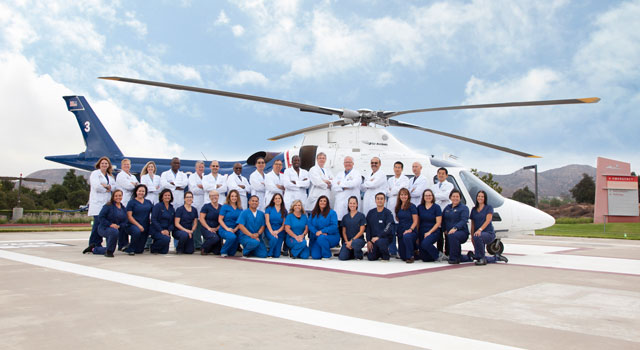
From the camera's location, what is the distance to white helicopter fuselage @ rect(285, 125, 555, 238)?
896 centimetres

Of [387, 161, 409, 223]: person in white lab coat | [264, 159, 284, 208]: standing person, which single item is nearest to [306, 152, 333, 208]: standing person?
[264, 159, 284, 208]: standing person

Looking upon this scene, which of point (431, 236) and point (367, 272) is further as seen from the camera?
point (431, 236)

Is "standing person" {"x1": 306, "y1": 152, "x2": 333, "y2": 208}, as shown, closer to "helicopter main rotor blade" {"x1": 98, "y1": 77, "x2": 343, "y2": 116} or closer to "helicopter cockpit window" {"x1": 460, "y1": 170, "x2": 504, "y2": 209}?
"helicopter main rotor blade" {"x1": 98, "y1": 77, "x2": 343, "y2": 116}

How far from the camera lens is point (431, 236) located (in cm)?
809

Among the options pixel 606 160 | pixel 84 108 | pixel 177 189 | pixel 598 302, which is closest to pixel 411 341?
pixel 598 302

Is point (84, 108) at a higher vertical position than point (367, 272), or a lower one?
higher

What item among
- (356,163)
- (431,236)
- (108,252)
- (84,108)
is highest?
(84,108)

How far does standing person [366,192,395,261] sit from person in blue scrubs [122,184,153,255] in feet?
14.6

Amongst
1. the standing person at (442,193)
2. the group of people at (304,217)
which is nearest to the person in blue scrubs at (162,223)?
the group of people at (304,217)

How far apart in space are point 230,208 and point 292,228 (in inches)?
52.4

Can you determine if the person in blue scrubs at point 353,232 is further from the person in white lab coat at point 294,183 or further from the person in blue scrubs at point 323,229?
the person in white lab coat at point 294,183

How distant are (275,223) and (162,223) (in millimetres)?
2341

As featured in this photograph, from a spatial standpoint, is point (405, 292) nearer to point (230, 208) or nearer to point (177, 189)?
point (230, 208)

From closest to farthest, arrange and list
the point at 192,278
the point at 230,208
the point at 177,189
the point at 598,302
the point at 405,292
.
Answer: the point at 598,302
the point at 405,292
the point at 192,278
the point at 230,208
the point at 177,189
